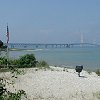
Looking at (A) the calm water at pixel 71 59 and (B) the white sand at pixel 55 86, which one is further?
(A) the calm water at pixel 71 59

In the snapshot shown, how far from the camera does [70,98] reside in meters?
12.0

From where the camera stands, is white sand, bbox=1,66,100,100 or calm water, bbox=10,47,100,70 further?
calm water, bbox=10,47,100,70

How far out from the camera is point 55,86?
13859 millimetres

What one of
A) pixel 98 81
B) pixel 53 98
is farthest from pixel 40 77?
pixel 53 98

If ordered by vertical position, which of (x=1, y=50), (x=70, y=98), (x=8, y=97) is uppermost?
(x=1, y=50)

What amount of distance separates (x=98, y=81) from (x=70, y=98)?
422 centimetres

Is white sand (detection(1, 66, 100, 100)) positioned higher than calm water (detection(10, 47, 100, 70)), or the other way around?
white sand (detection(1, 66, 100, 100))

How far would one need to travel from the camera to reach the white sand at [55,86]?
12188 mm

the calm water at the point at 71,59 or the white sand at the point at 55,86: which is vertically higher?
the white sand at the point at 55,86

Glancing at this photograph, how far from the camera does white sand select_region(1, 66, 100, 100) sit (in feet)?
40.0

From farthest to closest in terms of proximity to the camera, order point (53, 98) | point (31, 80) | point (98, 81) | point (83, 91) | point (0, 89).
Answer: point (98, 81), point (31, 80), point (83, 91), point (53, 98), point (0, 89)

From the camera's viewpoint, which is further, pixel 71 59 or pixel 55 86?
pixel 71 59

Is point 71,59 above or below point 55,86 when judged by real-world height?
below

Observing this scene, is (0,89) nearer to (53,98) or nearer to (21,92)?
(21,92)
